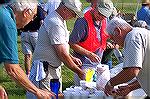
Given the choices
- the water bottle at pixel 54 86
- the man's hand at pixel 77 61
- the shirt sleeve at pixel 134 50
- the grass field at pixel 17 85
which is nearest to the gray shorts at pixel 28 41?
the grass field at pixel 17 85

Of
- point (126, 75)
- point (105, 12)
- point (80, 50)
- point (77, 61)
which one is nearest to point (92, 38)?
point (80, 50)

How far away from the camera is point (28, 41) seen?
23.9ft

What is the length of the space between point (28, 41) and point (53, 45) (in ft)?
11.1

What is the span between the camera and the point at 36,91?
3.19 metres

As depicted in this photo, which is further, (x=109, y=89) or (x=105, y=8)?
(x=105, y=8)

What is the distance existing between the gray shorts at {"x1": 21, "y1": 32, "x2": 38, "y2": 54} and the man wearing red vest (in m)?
2.55

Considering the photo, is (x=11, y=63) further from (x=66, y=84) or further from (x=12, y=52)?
(x=66, y=84)

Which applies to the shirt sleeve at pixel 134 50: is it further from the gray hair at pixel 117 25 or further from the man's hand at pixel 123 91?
the man's hand at pixel 123 91

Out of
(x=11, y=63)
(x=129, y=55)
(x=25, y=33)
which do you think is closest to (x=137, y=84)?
(x=129, y=55)

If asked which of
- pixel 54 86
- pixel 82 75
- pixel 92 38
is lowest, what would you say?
pixel 82 75

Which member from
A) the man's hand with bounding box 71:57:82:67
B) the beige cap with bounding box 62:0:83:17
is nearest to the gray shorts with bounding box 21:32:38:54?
the man's hand with bounding box 71:57:82:67

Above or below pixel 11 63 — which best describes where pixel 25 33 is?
below

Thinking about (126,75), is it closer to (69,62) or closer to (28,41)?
(69,62)

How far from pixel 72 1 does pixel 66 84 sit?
8.38 feet
